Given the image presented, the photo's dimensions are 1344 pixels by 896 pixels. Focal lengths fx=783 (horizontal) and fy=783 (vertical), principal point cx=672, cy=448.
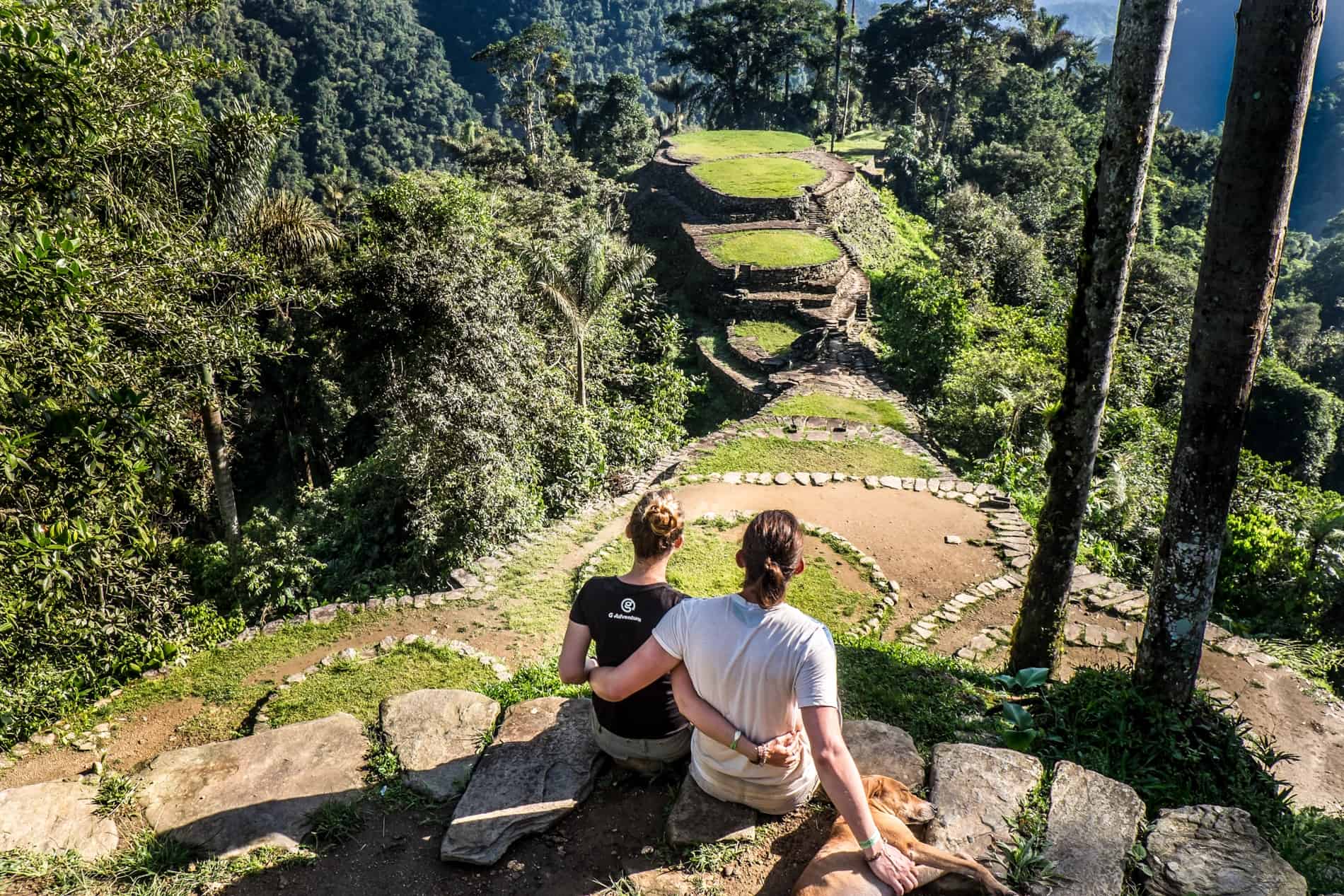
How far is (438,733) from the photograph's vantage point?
3.81m

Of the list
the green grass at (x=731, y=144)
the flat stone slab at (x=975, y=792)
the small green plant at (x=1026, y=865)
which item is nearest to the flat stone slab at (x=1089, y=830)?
the small green plant at (x=1026, y=865)

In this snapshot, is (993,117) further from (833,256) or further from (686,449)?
(686,449)

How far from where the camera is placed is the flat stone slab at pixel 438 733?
11.4 feet

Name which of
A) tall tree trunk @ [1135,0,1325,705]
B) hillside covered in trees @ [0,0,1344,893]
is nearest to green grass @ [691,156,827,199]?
hillside covered in trees @ [0,0,1344,893]

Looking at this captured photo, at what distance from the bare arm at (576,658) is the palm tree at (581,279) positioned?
9.00 meters

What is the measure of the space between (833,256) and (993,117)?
2183 centimetres

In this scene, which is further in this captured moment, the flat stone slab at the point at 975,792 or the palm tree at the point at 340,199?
the palm tree at the point at 340,199

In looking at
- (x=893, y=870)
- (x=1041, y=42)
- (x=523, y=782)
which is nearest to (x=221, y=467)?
(x=523, y=782)

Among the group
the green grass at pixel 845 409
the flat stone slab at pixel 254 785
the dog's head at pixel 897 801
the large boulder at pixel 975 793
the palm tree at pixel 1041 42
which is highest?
the palm tree at pixel 1041 42

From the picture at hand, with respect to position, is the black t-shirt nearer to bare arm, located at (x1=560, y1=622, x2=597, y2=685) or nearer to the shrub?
bare arm, located at (x1=560, y1=622, x2=597, y2=685)

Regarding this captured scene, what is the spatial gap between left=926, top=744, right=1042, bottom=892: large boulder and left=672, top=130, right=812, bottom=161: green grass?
27.6 meters

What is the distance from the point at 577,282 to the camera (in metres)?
12.0

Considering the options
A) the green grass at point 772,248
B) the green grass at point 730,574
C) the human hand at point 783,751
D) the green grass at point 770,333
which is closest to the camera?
the human hand at point 783,751

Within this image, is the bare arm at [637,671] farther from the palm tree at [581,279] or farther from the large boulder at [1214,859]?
the palm tree at [581,279]
